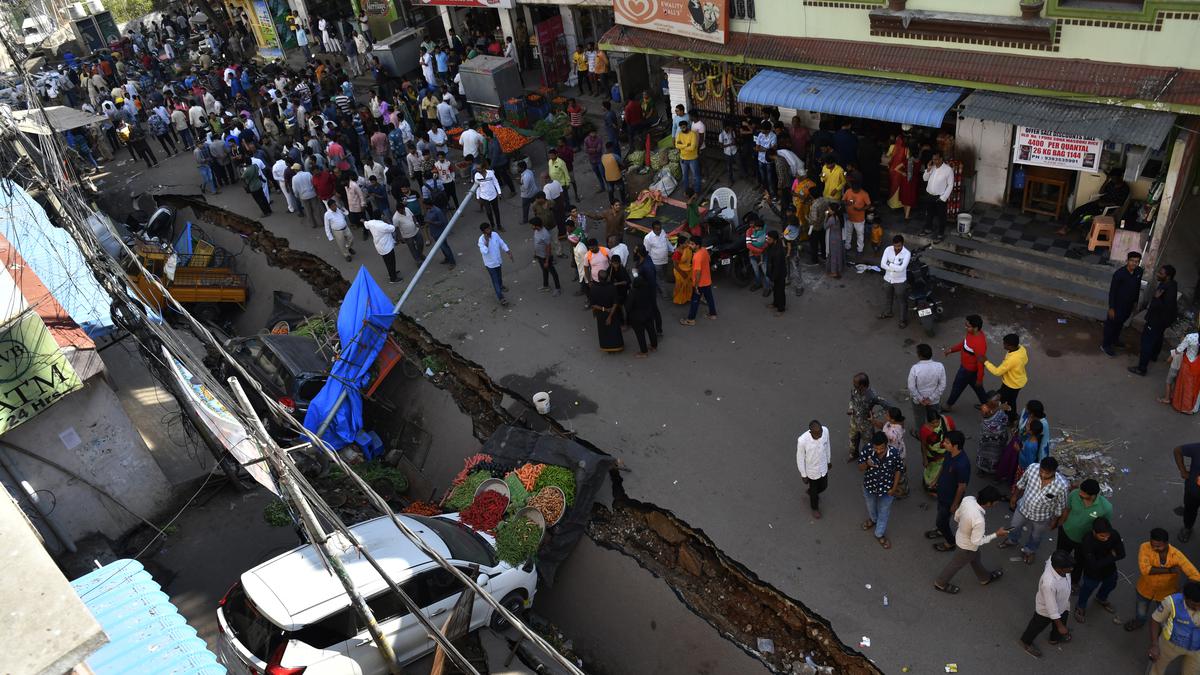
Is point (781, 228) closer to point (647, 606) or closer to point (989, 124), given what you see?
point (989, 124)

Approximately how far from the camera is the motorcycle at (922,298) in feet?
39.5

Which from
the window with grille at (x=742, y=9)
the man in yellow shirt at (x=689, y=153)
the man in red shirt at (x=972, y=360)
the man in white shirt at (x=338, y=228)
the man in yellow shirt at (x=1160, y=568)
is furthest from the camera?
the man in white shirt at (x=338, y=228)

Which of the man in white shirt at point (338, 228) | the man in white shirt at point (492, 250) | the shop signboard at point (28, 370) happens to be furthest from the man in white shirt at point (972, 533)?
the man in white shirt at point (338, 228)

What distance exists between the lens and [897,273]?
39.3 feet

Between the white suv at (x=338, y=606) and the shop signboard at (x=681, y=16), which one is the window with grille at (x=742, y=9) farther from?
the white suv at (x=338, y=606)

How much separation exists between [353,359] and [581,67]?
38.3ft

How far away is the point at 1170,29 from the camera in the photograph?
33.3 ft

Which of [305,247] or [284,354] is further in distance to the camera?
[305,247]

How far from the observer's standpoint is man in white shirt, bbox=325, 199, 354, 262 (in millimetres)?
16578

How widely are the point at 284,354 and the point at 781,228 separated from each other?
8.73 meters

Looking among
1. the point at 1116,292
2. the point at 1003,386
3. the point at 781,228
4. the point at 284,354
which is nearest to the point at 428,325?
the point at 284,354

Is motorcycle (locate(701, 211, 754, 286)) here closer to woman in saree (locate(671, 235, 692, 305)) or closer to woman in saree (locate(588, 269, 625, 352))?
woman in saree (locate(671, 235, 692, 305))

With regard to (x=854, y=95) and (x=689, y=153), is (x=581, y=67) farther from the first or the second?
(x=854, y=95)

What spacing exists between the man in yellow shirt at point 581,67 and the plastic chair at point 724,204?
8.02 metres
